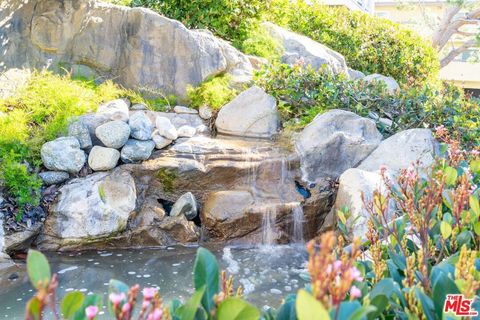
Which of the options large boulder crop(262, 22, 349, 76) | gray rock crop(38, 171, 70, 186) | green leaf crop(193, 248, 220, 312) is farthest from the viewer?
large boulder crop(262, 22, 349, 76)

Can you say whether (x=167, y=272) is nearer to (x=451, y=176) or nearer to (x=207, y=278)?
(x=451, y=176)

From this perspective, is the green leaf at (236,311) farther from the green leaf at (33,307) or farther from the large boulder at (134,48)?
the large boulder at (134,48)

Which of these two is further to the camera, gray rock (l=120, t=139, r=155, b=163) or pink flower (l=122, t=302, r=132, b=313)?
gray rock (l=120, t=139, r=155, b=163)

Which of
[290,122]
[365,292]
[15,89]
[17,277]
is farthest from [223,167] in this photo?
[365,292]

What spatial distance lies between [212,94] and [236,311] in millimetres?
7622

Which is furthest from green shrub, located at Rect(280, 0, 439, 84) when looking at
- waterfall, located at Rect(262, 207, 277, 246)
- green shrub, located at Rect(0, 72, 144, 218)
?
waterfall, located at Rect(262, 207, 277, 246)

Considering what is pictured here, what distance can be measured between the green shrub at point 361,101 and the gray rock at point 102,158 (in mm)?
2976

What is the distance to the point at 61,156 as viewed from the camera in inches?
253

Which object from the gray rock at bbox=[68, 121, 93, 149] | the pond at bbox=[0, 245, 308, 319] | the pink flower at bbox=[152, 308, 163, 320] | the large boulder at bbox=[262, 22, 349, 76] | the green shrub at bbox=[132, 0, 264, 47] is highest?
the green shrub at bbox=[132, 0, 264, 47]

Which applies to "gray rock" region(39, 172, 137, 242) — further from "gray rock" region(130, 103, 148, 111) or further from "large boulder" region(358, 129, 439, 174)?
"large boulder" region(358, 129, 439, 174)

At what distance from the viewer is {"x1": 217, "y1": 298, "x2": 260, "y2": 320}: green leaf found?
1.24 meters

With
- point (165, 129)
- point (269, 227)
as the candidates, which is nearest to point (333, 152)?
point (269, 227)

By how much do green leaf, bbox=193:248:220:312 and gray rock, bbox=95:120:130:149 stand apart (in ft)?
18.0

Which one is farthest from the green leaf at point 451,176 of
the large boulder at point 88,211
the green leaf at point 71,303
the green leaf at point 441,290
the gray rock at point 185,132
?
the gray rock at point 185,132
